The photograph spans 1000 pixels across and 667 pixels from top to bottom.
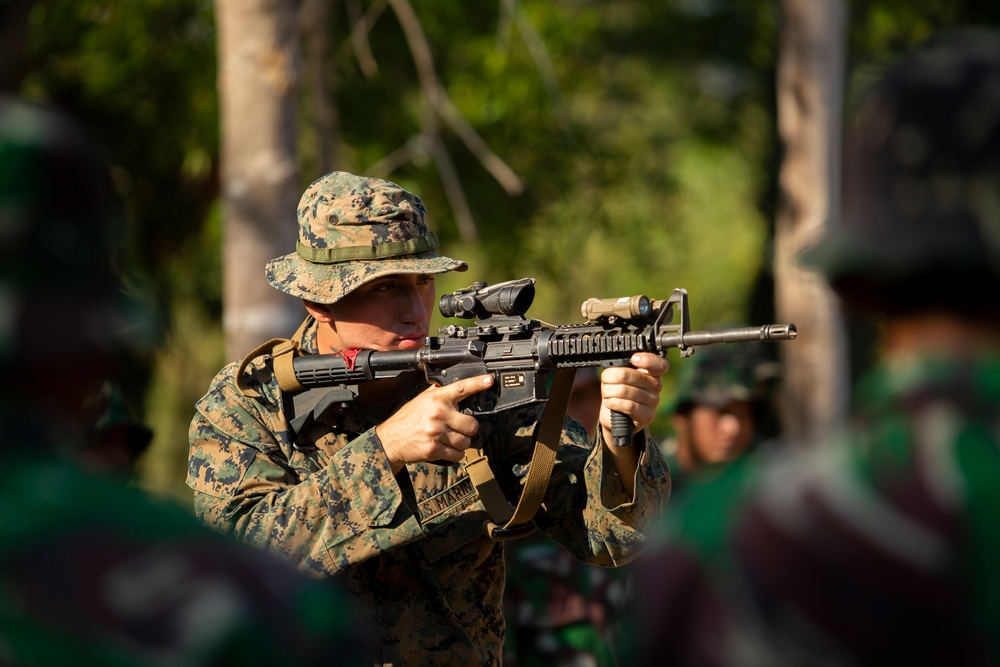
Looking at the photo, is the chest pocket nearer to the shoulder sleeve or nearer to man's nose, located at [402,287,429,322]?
the shoulder sleeve

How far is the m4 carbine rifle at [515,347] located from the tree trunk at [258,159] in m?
2.39

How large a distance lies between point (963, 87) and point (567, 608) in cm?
525

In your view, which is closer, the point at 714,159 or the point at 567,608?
the point at 567,608

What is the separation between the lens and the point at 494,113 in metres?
10.3

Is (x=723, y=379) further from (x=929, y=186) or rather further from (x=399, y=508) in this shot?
(x=929, y=186)

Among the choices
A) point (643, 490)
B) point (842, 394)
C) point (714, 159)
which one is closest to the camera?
point (643, 490)

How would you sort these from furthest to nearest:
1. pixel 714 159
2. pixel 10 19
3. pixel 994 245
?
pixel 714 159 < pixel 10 19 < pixel 994 245

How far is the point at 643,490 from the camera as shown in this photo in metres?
3.81

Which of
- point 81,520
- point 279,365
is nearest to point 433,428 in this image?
point 279,365

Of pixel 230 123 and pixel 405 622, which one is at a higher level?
pixel 230 123

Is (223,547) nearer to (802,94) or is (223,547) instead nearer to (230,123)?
(230,123)

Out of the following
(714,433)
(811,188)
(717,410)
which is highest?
(811,188)

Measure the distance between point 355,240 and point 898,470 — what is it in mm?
2660


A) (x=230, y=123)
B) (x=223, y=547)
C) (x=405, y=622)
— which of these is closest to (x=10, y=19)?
(x=230, y=123)
